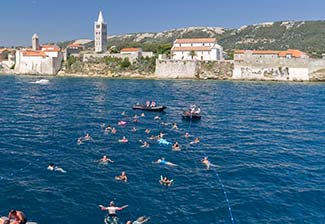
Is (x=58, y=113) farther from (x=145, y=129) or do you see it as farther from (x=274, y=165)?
(x=274, y=165)

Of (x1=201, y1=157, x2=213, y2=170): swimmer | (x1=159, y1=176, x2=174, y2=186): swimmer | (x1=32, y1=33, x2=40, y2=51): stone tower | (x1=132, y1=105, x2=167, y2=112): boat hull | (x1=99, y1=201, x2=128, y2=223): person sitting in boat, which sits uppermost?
(x1=32, y1=33, x2=40, y2=51): stone tower

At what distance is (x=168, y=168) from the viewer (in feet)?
94.7

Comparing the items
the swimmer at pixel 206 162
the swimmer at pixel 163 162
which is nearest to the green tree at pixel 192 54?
the swimmer at pixel 206 162

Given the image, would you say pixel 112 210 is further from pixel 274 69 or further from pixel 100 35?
pixel 100 35

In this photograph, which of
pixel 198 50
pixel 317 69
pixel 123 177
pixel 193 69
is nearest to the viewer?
pixel 123 177

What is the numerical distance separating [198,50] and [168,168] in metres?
111

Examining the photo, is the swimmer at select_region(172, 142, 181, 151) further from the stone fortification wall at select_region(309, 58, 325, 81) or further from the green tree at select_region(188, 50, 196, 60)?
the green tree at select_region(188, 50, 196, 60)

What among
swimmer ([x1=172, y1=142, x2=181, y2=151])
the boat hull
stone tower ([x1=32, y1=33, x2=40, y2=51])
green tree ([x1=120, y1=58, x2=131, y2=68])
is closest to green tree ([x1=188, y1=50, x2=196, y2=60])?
green tree ([x1=120, y1=58, x2=131, y2=68])

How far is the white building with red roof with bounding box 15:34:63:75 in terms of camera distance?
141 meters

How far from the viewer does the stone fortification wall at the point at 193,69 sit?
124 metres

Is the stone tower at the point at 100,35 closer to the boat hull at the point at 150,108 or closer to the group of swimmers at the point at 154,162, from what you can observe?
the boat hull at the point at 150,108

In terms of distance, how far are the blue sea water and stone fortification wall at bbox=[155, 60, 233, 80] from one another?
225 ft

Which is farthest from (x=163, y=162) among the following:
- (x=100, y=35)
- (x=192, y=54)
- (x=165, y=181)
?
(x=100, y=35)

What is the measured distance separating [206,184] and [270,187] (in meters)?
4.26
